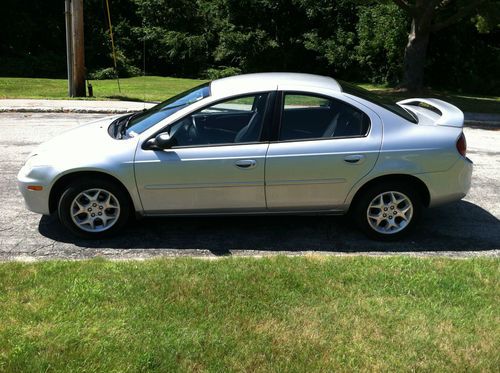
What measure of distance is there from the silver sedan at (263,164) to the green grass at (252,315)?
80cm

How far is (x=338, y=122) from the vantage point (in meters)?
5.54

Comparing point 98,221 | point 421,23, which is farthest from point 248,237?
point 421,23

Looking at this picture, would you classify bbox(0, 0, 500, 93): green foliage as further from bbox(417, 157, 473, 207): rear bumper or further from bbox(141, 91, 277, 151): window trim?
bbox(141, 91, 277, 151): window trim

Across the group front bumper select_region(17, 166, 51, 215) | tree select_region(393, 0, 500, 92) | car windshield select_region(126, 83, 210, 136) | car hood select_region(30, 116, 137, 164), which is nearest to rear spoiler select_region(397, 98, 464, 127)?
car windshield select_region(126, 83, 210, 136)

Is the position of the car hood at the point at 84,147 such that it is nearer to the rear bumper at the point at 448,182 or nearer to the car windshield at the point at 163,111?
the car windshield at the point at 163,111

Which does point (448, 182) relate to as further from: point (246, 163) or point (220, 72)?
point (220, 72)

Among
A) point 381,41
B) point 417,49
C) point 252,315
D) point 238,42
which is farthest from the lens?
point 238,42

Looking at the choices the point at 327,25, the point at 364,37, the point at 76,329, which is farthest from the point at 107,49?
the point at 76,329

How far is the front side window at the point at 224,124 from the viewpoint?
5.42 m

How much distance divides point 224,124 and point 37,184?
1892 millimetres

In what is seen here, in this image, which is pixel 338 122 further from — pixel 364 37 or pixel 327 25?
pixel 327 25

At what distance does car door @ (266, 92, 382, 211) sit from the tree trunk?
669 inches

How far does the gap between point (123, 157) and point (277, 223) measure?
1824mm

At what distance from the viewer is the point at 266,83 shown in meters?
5.64
